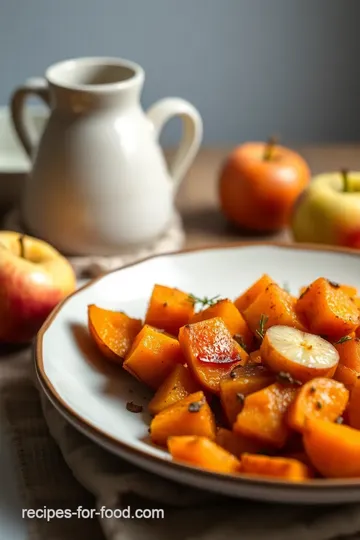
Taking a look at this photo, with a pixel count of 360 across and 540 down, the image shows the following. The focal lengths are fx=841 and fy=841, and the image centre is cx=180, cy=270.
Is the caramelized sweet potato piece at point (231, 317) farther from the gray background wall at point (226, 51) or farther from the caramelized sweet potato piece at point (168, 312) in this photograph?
the gray background wall at point (226, 51)

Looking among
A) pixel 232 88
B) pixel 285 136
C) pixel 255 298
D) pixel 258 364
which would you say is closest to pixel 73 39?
pixel 232 88

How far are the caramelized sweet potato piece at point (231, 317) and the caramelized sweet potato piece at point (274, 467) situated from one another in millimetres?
225

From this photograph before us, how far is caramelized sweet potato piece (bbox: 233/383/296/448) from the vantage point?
0.81 meters

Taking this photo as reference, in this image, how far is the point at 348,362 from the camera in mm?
910

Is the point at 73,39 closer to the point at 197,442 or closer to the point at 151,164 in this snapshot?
the point at 151,164

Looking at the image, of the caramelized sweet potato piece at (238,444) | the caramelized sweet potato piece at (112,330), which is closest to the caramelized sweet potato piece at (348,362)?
the caramelized sweet potato piece at (238,444)

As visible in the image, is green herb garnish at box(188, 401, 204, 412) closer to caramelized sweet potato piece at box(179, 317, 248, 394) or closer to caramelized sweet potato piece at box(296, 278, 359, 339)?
caramelized sweet potato piece at box(179, 317, 248, 394)

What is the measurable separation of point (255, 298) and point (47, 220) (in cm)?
45

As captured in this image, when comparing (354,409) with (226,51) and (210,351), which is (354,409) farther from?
(226,51)

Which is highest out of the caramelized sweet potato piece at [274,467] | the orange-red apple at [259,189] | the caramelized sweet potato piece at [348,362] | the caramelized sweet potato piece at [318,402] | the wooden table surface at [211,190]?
the caramelized sweet potato piece at [318,402]

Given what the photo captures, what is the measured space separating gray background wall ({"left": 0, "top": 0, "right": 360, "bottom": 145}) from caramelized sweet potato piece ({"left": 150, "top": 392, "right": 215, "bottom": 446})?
58.6 inches

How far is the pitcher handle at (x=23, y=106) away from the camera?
4.47ft

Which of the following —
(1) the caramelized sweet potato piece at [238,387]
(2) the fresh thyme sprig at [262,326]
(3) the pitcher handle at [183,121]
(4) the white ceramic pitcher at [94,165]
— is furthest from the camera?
(3) the pitcher handle at [183,121]

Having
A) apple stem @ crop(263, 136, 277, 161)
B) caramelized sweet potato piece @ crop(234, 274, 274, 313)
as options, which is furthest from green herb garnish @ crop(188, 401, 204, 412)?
apple stem @ crop(263, 136, 277, 161)
